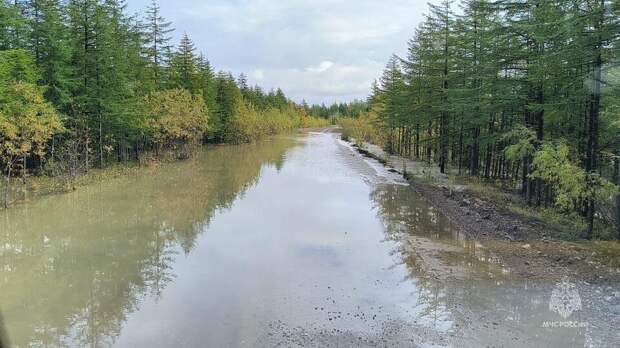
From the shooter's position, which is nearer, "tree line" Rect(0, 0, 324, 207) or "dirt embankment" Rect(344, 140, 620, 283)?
"dirt embankment" Rect(344, 140, 620, 283)

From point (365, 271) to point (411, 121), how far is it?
24.4m

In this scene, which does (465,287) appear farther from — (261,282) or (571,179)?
(571,179)

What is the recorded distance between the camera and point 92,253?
1193cm

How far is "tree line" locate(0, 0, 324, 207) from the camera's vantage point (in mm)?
18281

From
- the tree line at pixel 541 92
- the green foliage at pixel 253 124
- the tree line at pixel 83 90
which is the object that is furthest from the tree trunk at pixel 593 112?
the green foliage at pixel 253 124

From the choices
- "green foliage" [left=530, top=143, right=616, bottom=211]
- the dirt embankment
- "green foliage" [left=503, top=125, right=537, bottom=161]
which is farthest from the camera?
"green foliage" [left=503, top=125, right=537, bottom=161]

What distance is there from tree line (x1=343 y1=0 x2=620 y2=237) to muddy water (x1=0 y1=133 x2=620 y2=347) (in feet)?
14.1

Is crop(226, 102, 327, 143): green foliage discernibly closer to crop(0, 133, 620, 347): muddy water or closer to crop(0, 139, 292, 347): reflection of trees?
crop(0, 139, 292, 347): reflection of trees

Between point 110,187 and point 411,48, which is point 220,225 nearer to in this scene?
A: point 110,187

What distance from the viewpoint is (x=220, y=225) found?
15.6 metres

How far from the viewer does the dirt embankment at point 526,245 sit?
1020cm

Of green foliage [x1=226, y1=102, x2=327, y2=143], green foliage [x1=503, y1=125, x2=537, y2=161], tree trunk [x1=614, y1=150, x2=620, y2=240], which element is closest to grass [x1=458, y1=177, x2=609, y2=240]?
tree trunk [x1=614, y1=150, x2=620, y2=240]

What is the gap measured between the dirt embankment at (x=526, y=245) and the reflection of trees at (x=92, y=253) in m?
8.62

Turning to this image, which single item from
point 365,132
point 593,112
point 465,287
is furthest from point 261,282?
point 365,132
